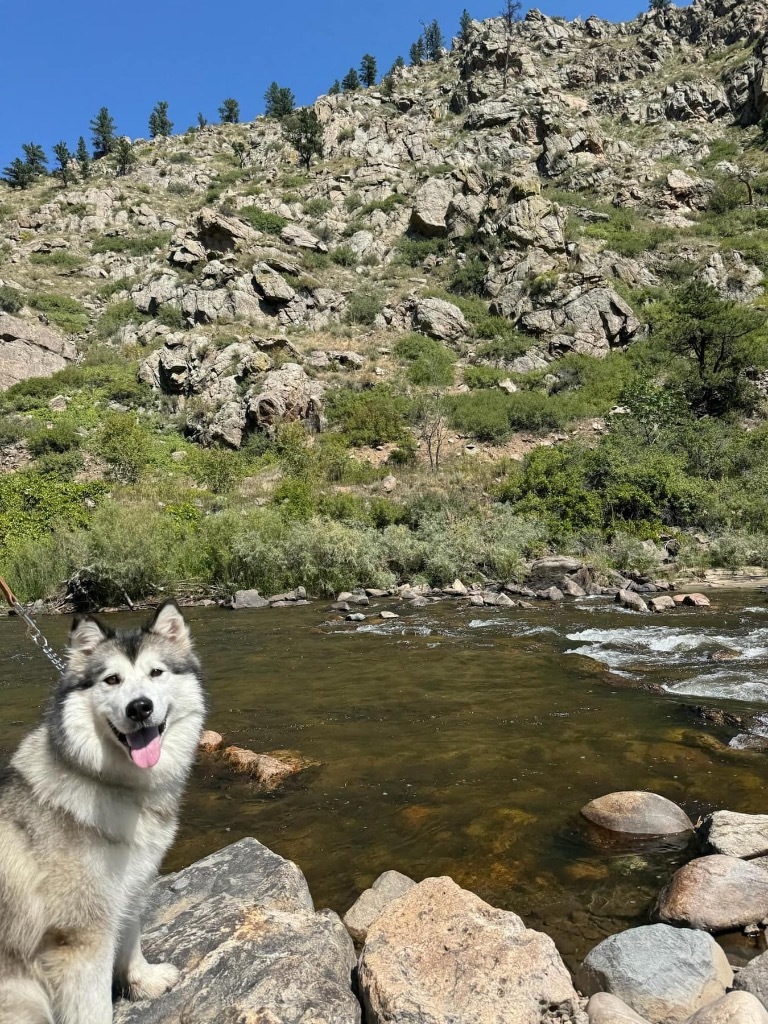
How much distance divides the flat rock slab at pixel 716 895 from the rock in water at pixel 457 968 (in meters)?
1.09

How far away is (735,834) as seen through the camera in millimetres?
4188

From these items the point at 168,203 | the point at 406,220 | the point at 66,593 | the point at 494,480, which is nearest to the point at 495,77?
the point at 406,220

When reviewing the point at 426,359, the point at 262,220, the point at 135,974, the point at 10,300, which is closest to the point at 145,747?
the point at 135,974

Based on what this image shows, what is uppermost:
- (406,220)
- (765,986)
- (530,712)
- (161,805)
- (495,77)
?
(495,77)

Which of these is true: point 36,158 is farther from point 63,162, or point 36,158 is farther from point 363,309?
point 363,309

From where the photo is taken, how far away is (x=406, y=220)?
194 feet

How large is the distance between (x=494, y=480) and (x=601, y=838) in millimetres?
25259

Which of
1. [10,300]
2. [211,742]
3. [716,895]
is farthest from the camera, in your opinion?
[10,300]

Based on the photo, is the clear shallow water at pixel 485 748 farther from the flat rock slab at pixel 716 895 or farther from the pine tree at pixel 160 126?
the pine tree at pixel 160 126

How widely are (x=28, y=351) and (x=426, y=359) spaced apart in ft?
97.6

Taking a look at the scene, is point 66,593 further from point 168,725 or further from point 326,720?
point 168,725

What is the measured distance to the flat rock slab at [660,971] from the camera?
9.58ft

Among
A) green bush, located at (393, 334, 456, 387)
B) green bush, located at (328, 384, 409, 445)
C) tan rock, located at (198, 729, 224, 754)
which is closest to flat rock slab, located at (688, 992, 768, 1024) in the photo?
tan rock, located at (198, 729, 224, 754)

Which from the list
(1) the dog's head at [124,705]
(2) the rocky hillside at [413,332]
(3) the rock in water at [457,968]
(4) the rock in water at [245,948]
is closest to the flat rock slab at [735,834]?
(3) the rock in water at [457,968]
